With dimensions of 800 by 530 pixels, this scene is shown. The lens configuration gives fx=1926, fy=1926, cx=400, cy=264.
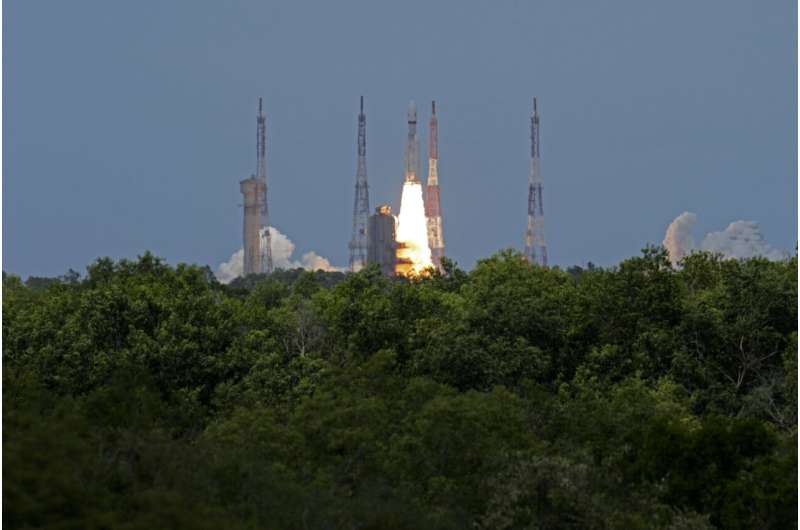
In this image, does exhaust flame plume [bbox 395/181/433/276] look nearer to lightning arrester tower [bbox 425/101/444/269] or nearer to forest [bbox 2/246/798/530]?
lightning arrester tower [bbox 425/101/444/269]

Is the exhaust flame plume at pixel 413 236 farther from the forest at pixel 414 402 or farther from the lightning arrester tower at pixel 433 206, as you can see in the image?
the forest at pixel 414 402

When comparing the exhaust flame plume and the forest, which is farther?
the exhaust flame plume

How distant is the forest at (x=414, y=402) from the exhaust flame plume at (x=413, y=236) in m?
102

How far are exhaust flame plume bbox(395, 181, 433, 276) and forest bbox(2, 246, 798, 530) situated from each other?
10200 cm

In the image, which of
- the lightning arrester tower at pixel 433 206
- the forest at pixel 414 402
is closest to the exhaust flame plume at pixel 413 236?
the lightning arrester tower at pixel 433 206

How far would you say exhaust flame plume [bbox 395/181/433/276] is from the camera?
18788 centimetres

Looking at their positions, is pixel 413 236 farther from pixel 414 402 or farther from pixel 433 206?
pixel 414 402

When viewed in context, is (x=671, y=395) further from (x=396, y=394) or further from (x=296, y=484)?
(x=296, y=484)

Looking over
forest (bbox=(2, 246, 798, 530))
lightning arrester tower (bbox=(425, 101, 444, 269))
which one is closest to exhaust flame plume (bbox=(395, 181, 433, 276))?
lightning arrester tower (bbox=(425, 101, 444, 269))

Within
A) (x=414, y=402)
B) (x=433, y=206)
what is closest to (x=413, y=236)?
(x=433, y=206)

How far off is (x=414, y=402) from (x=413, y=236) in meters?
134

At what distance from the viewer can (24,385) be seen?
5878 cm

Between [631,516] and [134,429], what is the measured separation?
11.1m

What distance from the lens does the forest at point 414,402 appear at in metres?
39.5
